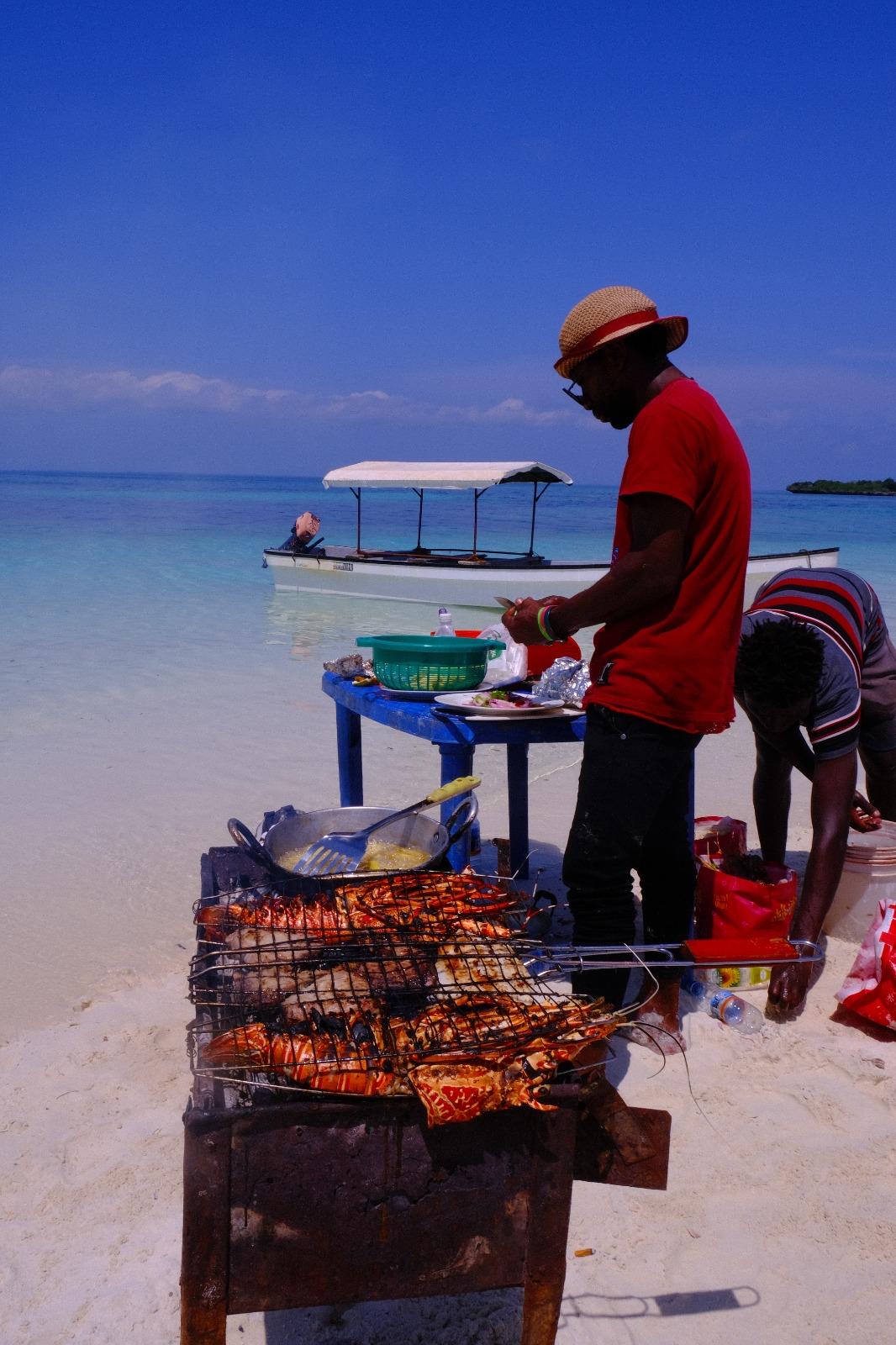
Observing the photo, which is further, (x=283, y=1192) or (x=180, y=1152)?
(x=180, y=1152)

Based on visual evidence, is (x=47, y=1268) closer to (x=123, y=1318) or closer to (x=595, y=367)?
(x=123, y=1318)

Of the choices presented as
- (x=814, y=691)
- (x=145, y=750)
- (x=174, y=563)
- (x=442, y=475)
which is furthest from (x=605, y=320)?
(x=174, y=563)

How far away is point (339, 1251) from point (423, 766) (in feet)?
17.8

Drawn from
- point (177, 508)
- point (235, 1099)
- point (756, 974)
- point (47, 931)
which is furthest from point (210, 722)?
point (177, 508)

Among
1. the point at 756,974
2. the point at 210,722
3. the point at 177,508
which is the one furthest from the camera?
the point at 177,508

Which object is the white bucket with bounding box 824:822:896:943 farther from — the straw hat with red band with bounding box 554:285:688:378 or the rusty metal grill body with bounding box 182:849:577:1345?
the rusty metal grill body with bounding box 182:849:577:1345

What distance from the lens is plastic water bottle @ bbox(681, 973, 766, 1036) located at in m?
3.55

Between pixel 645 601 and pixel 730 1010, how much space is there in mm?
1778

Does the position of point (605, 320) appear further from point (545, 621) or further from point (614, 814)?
point (614, 814)

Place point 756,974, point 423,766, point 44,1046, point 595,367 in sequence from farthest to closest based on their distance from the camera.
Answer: point 423,766, point 756,974, point 44,1046, point 595,367

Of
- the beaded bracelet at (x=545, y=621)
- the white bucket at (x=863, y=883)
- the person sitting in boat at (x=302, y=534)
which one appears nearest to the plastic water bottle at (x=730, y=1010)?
the white bucket at (x=863, y=883)

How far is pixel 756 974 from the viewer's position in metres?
3.86

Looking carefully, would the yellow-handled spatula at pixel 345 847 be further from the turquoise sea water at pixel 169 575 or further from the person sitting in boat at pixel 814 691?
the turquoise sea water at pixel 169 575

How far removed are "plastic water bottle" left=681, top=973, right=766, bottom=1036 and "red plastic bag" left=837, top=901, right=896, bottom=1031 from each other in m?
0.33
